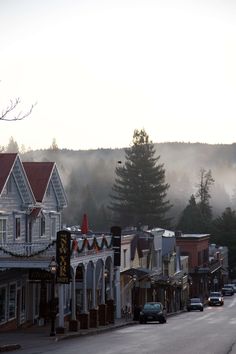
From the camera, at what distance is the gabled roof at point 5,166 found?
38969 mm

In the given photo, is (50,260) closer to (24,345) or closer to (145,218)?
(24,345)

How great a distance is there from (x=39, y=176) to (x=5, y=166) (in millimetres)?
5936

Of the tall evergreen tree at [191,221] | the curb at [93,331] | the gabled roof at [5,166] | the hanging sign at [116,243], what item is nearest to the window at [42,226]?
the hanging sign at [116,243]

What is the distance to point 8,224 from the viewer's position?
132 feet

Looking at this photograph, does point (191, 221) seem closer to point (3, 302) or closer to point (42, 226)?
point (42, 226)

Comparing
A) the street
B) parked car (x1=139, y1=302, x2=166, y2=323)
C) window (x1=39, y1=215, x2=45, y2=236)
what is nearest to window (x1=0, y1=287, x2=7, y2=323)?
the street

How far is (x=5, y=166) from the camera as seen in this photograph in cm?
3984

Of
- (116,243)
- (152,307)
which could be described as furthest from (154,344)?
(152,307)

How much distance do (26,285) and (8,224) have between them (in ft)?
15.8

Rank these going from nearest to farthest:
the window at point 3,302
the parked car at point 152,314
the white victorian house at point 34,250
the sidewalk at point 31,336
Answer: the sidewalk at point 31,336
the white victorian house at point 34,250
the window at point 3,302
the parked car at point 152,314

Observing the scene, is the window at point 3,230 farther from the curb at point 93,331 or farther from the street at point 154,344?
the street at point 154,344

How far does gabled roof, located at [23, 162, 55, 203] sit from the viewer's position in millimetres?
44938

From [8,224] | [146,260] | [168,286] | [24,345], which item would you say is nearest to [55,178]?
[8,224]

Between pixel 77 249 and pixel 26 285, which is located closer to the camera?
pixel 77 249
